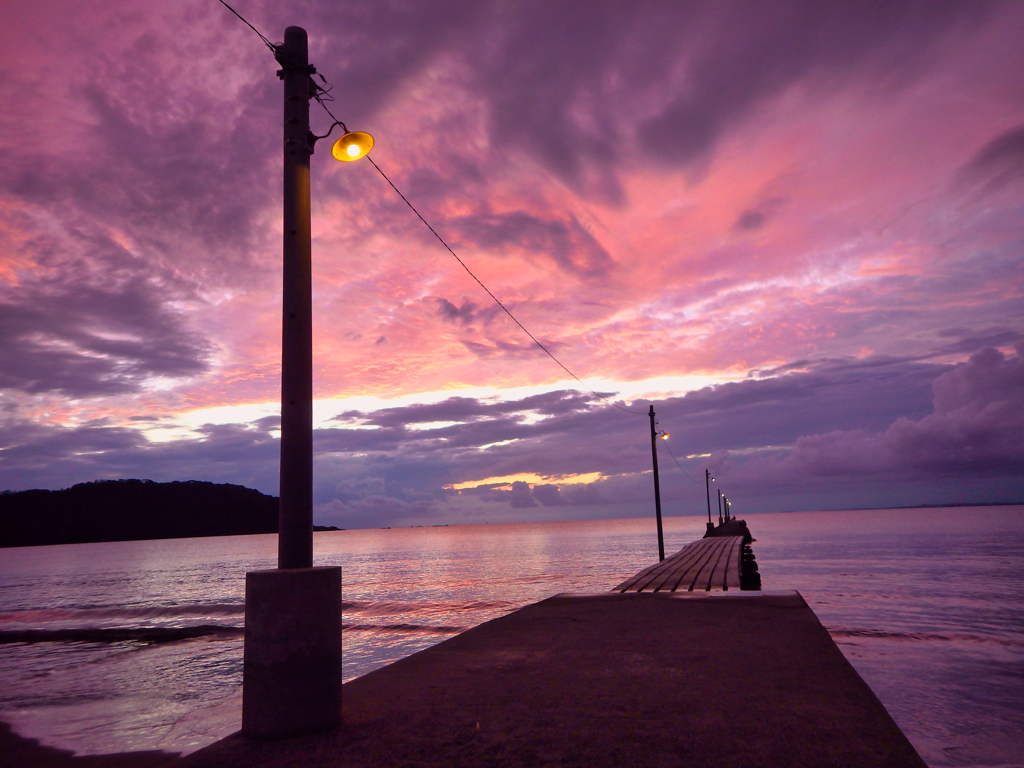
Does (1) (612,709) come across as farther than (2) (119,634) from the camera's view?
No

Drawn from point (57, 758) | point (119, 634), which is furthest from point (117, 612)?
point (57, 758)

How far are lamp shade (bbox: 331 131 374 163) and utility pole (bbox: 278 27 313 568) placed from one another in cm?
33

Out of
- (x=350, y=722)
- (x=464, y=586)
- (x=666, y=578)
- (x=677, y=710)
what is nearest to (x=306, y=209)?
(x=350, y=722)

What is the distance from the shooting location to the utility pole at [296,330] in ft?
16.8

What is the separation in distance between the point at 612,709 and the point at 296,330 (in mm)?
4122

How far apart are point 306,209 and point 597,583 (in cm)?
3398

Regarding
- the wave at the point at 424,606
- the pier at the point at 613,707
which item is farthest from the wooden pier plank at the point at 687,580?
the wave at the point at 424,606

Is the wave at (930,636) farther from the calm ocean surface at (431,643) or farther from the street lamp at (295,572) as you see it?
the street lamp at (295,572)

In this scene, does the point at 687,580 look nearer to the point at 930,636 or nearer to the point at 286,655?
the point at 930,636

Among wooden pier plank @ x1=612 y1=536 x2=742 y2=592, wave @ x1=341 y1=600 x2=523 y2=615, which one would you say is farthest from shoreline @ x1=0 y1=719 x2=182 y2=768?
wave @ x1=341 y1=600 x2=523 y2=615

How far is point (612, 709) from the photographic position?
17.3ft

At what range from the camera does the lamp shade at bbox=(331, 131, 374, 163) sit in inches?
221

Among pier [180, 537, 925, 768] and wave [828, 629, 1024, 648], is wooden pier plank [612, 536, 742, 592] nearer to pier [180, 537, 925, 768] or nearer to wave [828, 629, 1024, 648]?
wave [828, 629, 1024, 648]

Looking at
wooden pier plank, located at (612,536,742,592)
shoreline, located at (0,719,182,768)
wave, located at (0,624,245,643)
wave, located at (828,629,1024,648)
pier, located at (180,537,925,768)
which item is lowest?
wave, located at (0,624,245,643)
